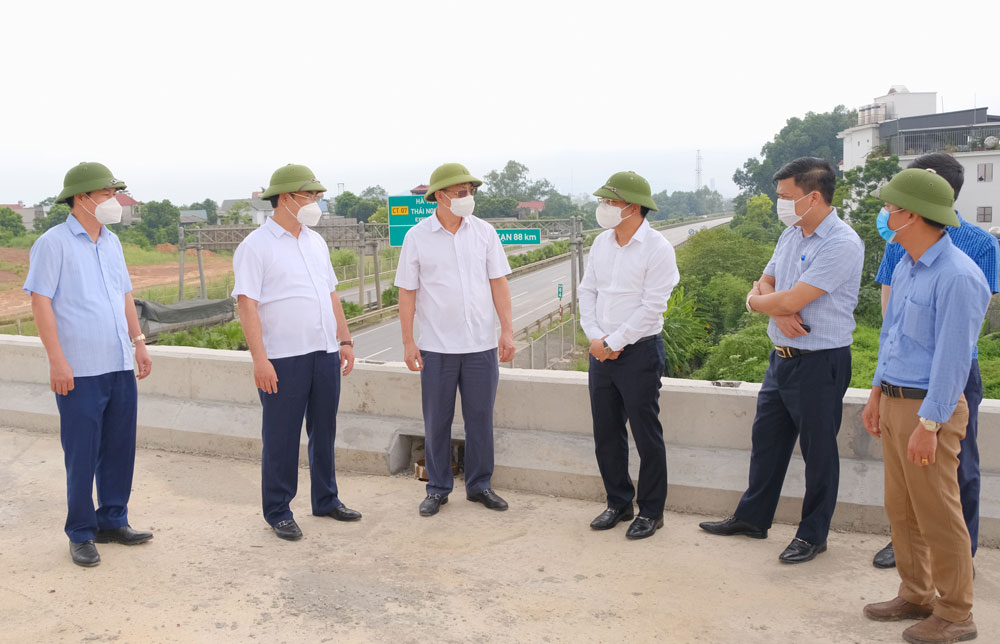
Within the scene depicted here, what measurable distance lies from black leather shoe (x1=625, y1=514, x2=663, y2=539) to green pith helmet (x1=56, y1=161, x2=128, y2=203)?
316 centimetres

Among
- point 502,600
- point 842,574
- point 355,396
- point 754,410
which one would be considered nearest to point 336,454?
point 355,396

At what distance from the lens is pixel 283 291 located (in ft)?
15.3

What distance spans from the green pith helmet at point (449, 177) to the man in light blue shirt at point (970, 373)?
2195 mm

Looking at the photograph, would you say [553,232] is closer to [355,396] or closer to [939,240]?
[355,396]

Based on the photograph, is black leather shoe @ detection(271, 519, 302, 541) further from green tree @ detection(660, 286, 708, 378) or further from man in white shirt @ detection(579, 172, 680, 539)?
green tree @ detection(660, 286, 708, 378)

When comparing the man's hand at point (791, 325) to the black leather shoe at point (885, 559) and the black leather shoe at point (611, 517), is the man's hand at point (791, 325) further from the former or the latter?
the black leather shoe at point (611, 517)

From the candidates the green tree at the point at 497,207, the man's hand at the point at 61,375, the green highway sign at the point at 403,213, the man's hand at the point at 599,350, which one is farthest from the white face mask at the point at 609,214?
the green tree at the point at 497,207

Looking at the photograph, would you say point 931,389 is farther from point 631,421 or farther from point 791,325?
point 631,421

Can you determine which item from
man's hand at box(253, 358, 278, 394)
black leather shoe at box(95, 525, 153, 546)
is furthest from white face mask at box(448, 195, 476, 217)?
black leather shoe at box(95, 525, 153, 546)

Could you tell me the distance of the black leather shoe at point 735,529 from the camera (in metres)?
4.48

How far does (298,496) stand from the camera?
532cm

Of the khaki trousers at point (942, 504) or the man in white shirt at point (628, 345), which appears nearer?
the khaki trousers at point (942, 504)

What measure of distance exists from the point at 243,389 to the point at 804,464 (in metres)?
3.76

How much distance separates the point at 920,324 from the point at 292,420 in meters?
3.09
